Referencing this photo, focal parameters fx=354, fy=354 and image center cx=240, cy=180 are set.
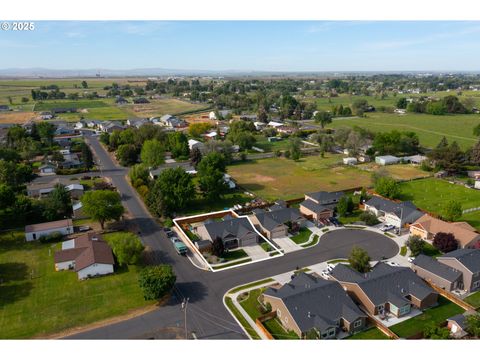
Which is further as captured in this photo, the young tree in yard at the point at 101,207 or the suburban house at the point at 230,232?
the young tree in yard at the point at 101,207

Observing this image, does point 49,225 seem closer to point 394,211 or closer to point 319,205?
point 319,205

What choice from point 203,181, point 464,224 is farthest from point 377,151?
point 203,181

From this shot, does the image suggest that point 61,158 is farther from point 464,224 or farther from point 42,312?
point 464,224

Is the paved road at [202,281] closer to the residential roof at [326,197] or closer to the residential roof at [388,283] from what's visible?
the residential roof at [388,283]

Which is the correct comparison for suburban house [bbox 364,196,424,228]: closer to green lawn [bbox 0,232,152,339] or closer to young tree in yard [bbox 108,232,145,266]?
young tree in yard [bbox 108,232,145,266]

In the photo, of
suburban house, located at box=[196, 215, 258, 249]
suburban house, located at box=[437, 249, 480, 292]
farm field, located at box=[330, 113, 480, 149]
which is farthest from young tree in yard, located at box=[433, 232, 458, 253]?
farm field, located at box=[330, 113, 480, 149]

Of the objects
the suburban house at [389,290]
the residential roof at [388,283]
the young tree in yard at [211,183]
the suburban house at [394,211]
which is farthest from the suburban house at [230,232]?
the suburban house at [394,211]
